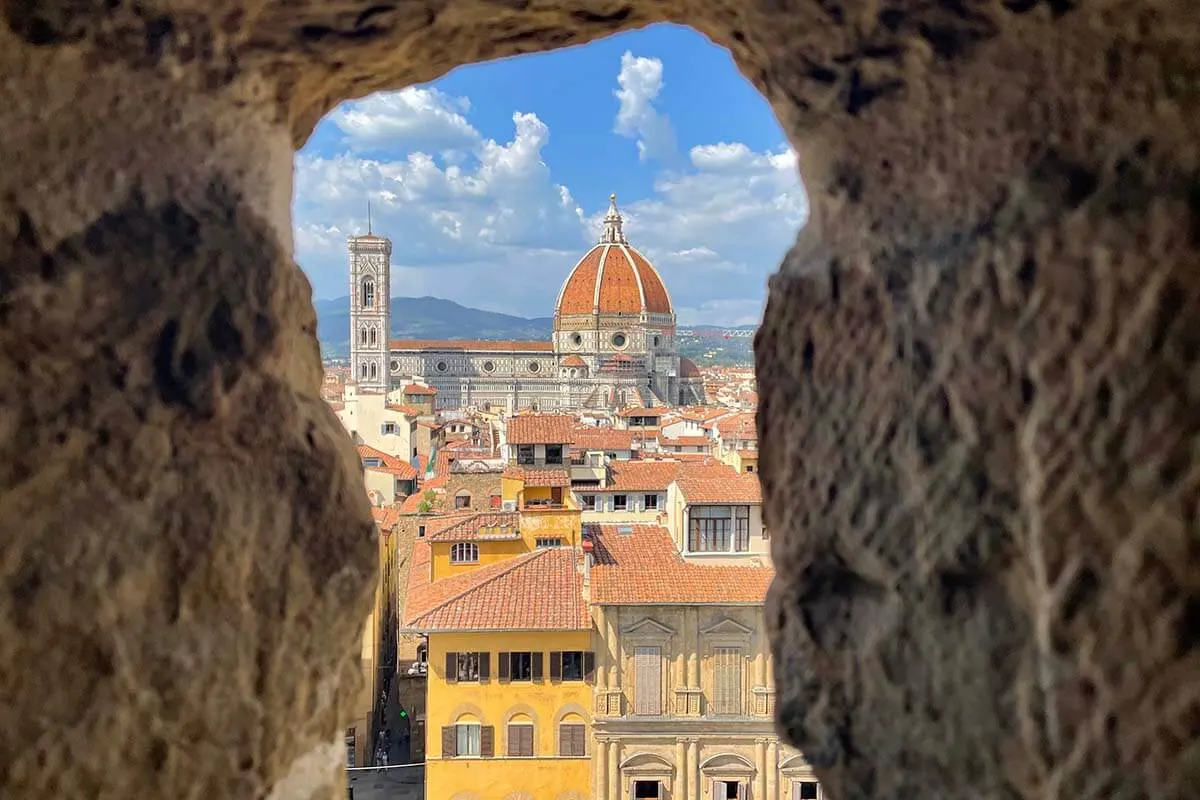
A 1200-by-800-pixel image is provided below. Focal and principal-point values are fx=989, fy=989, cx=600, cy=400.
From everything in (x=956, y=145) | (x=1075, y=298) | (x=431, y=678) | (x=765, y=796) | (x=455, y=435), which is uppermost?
(x=455, y=435)

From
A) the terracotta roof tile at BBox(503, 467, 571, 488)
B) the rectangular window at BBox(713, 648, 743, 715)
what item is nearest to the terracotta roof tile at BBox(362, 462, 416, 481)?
the terracotta roof tile at BBox(503, 467, 571, 488)

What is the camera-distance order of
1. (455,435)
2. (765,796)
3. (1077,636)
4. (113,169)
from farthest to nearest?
(455,435), (765,796), (113,169), (1077,636)

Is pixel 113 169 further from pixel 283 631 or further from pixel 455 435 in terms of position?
pixel 455 435

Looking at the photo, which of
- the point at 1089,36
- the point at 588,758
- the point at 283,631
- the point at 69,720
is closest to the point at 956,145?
the point at 1089,36

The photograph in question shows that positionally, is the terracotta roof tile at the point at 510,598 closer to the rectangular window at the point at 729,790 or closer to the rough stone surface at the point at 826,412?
the rectangular window at the point at 729,790

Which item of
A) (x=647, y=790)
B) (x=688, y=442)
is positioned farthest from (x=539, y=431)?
(x=688, y=442)

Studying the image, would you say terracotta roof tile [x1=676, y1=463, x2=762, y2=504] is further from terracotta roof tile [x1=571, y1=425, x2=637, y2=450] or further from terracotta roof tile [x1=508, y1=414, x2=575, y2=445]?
terracotta roof tile [x1=571, y1=425, x2=637, y2=450]

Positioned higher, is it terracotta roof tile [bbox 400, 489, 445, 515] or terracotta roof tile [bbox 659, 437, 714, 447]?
terracotta roof tile [bbox 659, 437, 714, 447]

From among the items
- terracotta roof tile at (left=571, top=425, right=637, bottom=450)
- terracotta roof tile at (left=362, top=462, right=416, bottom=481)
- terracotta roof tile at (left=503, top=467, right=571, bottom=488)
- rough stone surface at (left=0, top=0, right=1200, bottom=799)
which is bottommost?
rough stone surface at (left=0, top=0, right=1200, bottom=799)
